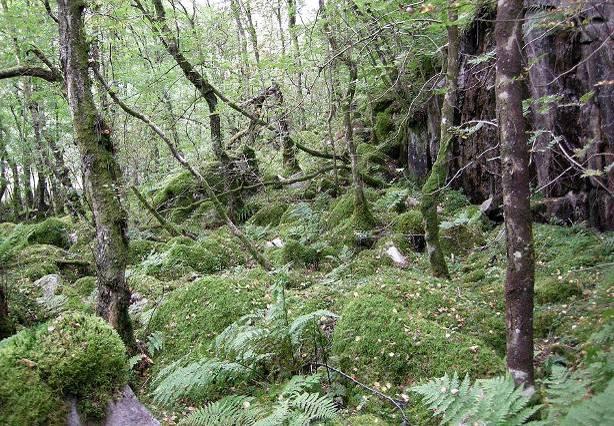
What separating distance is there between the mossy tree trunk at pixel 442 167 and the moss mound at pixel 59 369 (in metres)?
4.03

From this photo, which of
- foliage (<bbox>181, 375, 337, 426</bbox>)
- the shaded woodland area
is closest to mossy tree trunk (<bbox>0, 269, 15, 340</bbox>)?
the shaded woodland area

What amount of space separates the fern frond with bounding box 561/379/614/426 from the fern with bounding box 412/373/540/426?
47 centimetres

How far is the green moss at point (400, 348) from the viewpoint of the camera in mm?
4066

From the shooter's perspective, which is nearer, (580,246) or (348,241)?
(580,246)

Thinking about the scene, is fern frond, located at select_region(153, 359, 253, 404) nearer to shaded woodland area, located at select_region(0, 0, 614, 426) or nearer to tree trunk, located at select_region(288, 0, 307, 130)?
shaded woodland area, located at select_region(0, 0, 614, 426)

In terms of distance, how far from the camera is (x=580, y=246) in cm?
646

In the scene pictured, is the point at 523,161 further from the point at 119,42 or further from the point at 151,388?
the point at 119,42

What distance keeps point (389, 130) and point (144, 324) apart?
9.23 m

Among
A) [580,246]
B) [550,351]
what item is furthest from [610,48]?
[550,351]

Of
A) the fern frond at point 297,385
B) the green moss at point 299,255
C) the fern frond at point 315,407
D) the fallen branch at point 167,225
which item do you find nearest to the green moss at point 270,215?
the fallen branch at point 167,225

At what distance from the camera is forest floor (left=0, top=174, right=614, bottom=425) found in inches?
165

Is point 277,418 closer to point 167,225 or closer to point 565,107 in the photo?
point 565,107

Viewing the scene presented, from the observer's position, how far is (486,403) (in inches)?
98.0

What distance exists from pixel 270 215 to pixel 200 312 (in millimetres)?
6519
